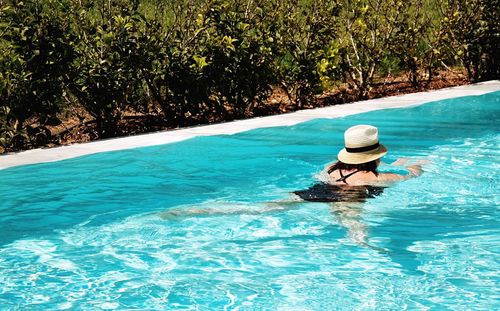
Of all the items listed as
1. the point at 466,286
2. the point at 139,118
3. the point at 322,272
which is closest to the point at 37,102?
the point at 139,118

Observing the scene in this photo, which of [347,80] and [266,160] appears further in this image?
[347,80]

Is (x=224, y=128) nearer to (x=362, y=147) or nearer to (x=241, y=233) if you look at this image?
(x=362, y=147)

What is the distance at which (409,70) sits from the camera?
51.1 feet

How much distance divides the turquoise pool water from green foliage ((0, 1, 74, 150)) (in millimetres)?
1272

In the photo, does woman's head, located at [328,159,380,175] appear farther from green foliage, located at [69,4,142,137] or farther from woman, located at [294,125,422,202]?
green foliage, located at [69,4,142,137]

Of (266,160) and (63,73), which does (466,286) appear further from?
(63,73)

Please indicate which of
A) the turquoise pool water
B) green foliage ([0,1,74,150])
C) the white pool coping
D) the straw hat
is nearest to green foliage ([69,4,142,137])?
green foliage ([0,1,74,150])

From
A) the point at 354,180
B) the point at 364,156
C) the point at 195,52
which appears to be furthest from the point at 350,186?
the point at 195,52

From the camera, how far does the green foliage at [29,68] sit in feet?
30.5

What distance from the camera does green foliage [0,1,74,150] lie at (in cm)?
929

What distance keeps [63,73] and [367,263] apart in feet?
18.0

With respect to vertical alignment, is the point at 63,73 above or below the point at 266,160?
above

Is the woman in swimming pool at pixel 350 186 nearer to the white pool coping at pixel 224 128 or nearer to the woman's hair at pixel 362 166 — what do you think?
the woman's hair at pixel 362 166

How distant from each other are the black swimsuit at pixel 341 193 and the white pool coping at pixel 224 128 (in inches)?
119
